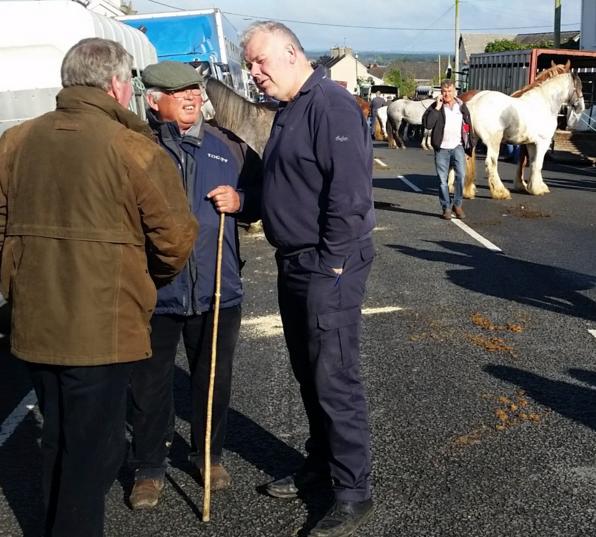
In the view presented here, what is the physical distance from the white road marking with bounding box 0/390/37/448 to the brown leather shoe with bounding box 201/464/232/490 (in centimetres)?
139

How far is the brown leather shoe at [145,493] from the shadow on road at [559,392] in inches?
95.7

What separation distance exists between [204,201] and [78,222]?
3.29 feet

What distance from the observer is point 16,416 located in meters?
4.96

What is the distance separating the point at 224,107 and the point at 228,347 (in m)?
5.99

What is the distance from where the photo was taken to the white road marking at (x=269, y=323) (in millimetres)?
6574

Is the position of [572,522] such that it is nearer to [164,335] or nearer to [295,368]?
[295,368]

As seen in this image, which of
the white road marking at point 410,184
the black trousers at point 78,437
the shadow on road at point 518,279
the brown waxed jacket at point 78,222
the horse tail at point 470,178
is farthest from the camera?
the white road marking at point 410,184

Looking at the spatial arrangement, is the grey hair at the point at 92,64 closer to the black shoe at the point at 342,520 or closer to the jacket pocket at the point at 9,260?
the jacket pocket at the point at 9,260

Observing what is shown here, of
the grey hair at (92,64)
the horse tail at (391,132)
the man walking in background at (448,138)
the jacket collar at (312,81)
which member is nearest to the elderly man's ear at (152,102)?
the jacket collar at (312,81)

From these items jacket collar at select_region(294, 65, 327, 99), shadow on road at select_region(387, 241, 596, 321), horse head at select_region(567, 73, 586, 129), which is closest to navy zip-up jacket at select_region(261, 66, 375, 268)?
jacket collar at select_region(294, 65, 327, 99)

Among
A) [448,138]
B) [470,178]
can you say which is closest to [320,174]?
[448,138]

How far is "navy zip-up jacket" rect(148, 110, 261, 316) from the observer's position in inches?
141

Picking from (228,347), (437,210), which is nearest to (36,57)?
(228,347)

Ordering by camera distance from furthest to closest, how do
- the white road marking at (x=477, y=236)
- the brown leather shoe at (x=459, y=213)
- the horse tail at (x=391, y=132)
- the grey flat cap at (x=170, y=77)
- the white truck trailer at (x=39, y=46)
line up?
the horse tail at (x=391, y=132) < the brown leather shoe at (x=459, y=213) < the white road marking at (x=477, y=236) < the white truck trailer at (x=39, y=46) < the grey flat cap at (x=170, y=77)
